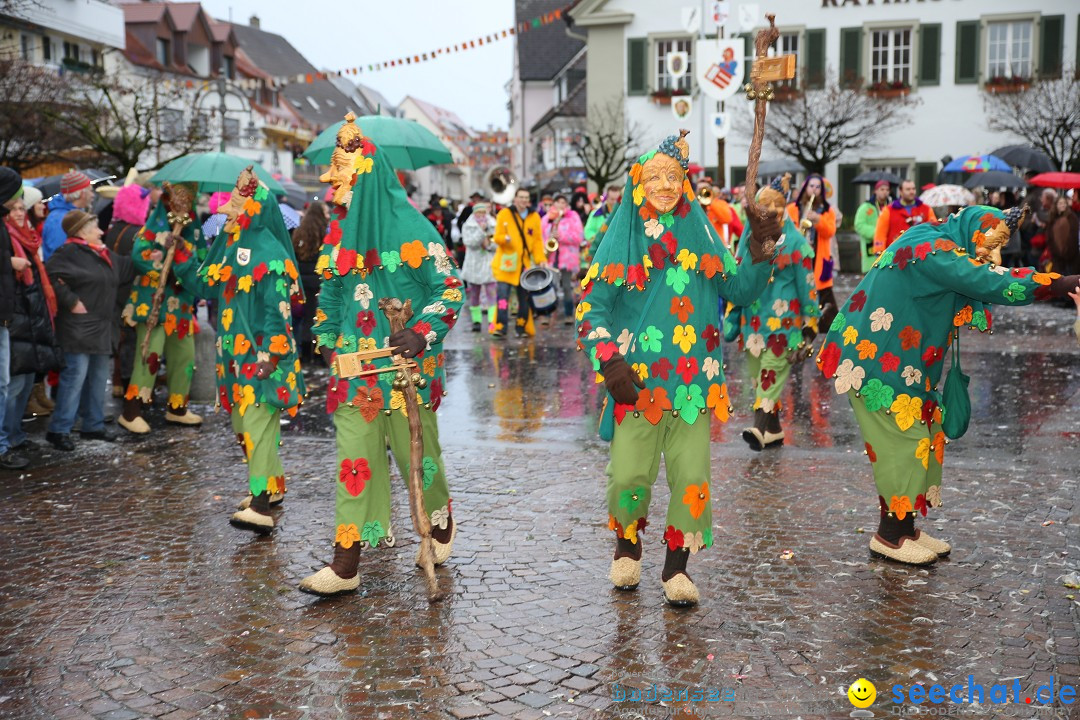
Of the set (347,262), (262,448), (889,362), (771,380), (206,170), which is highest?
(206,170)

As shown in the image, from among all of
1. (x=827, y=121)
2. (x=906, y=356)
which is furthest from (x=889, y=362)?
(x=827, y=121)

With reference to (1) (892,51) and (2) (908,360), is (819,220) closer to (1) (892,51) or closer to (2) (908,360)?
(2) (908,360)

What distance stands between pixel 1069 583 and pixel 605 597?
219 cm

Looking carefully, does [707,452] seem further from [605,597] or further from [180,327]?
[180,327]

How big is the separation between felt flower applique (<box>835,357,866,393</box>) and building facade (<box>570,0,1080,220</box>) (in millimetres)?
27078

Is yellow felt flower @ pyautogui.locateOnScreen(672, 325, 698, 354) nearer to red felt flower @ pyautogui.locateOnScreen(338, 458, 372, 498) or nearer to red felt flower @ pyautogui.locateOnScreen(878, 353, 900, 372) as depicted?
red felt flower @ pyautogui.locateOnScreen(878, 353, 900, 372)

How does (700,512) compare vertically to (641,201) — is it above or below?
below

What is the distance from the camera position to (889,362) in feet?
18.6

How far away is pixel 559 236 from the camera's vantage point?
1816 centimetres

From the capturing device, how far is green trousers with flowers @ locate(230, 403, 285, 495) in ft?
21.4

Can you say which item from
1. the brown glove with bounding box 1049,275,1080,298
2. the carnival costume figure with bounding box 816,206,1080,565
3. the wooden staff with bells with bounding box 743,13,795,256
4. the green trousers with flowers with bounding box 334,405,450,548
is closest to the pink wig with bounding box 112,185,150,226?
the green trousers with flowers with bounding box 334,405,450,548

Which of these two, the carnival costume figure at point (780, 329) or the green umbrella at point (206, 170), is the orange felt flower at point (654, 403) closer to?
the carnival costume figure at point (780, 329)

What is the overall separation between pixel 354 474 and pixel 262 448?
1455 millimetres

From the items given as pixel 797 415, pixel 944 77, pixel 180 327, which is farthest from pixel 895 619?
pixel 944 77
